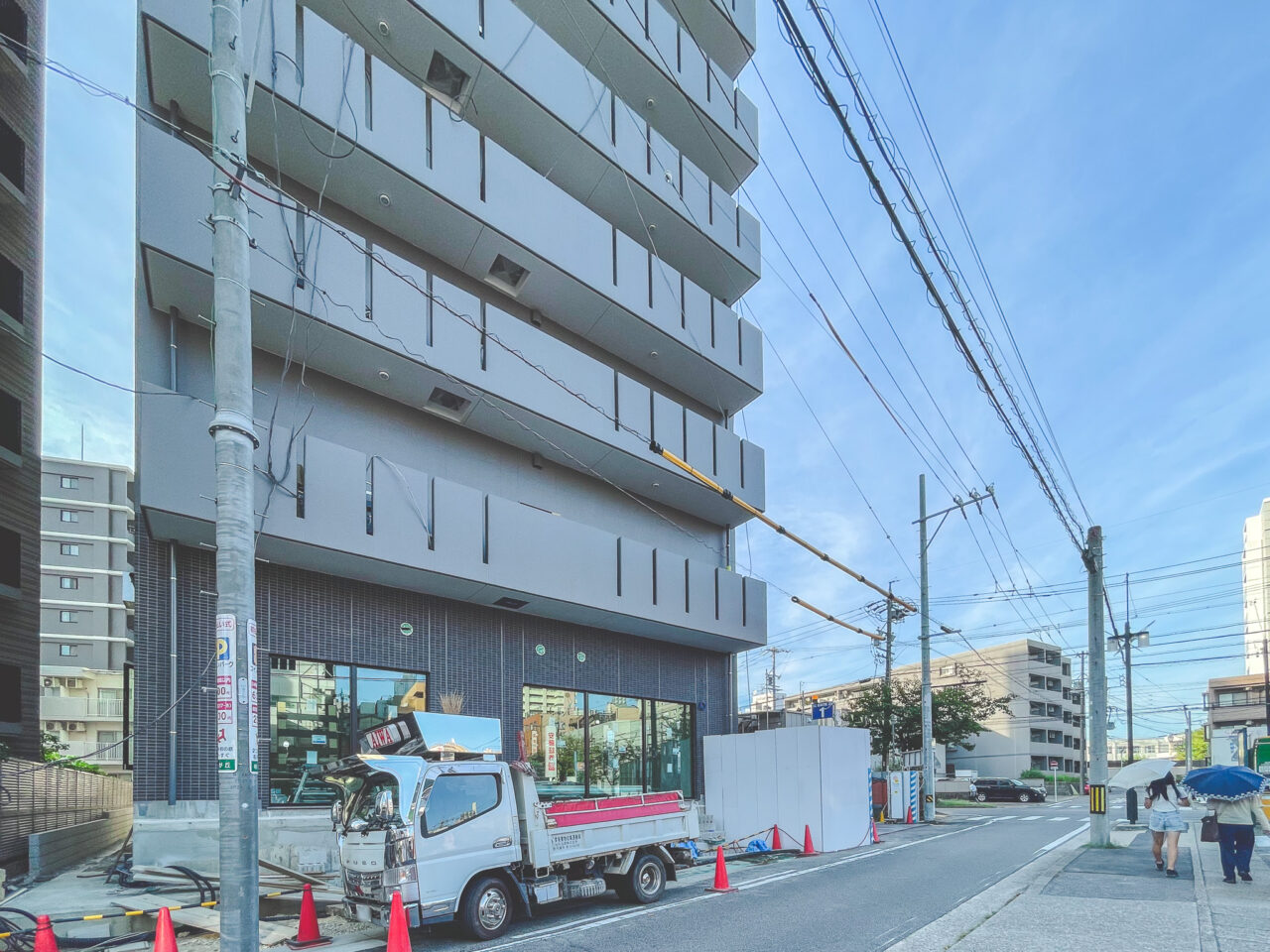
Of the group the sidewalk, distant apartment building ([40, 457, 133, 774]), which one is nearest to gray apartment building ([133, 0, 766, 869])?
the sidewalk

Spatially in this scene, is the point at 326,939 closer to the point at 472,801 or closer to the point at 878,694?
the point at 472,801

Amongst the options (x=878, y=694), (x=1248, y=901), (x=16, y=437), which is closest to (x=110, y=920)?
(x=1248, y=901)

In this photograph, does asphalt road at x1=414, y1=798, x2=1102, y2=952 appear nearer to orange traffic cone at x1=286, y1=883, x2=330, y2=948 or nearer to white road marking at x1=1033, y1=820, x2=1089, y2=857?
white road marking at x1=1033, y1=820, x2=1089, y2=857

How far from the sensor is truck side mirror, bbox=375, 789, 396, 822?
10070 millimetres

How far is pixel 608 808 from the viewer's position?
12.4 metres

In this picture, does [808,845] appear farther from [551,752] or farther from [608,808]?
[608,808]

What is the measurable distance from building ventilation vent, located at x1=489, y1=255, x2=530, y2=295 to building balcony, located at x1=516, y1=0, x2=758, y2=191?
4.98 m

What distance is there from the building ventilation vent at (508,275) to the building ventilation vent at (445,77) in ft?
11.7

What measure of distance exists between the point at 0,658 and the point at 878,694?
109ft

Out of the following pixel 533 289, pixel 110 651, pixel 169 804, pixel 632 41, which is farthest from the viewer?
pixel 110 651

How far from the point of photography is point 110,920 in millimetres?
10773

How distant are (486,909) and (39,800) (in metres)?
14.0

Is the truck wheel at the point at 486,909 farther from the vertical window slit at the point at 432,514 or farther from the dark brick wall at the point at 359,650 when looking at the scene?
the vertical window slit at the point at 432,514

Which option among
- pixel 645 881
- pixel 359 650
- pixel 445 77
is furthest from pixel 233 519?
pixel 445 77
